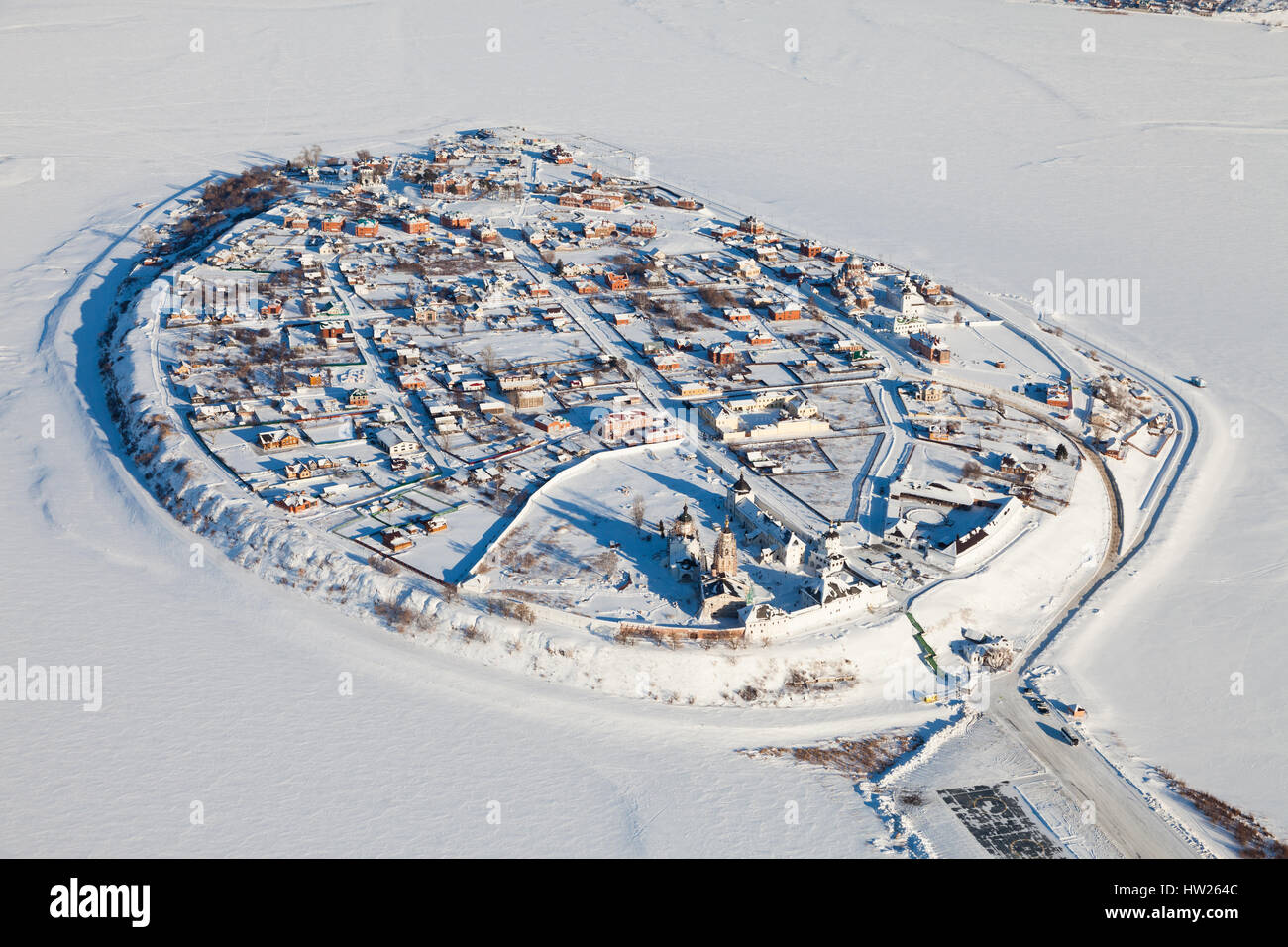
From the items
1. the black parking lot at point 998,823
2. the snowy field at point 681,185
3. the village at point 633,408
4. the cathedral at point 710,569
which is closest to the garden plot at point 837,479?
the village at point 633,408

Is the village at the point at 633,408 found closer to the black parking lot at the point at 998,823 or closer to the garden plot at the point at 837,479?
the garden plot at the point at 837,479

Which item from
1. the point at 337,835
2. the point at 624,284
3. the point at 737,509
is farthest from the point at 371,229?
the point at 337,835

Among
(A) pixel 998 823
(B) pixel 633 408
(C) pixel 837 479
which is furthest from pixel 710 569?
(B) pixel 633 408

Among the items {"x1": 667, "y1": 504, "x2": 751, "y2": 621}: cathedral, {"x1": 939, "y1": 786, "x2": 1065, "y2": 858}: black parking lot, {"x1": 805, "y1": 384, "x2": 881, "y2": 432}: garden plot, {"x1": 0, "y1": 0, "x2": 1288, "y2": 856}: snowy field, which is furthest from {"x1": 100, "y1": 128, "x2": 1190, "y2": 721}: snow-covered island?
{"x1": 939, "y1": 786, "x2": 1065, "y2": 858}: black parking lot

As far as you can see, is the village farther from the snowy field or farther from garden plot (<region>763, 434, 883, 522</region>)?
the snowy field

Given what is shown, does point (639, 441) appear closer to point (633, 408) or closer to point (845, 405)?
point (633, 408)
